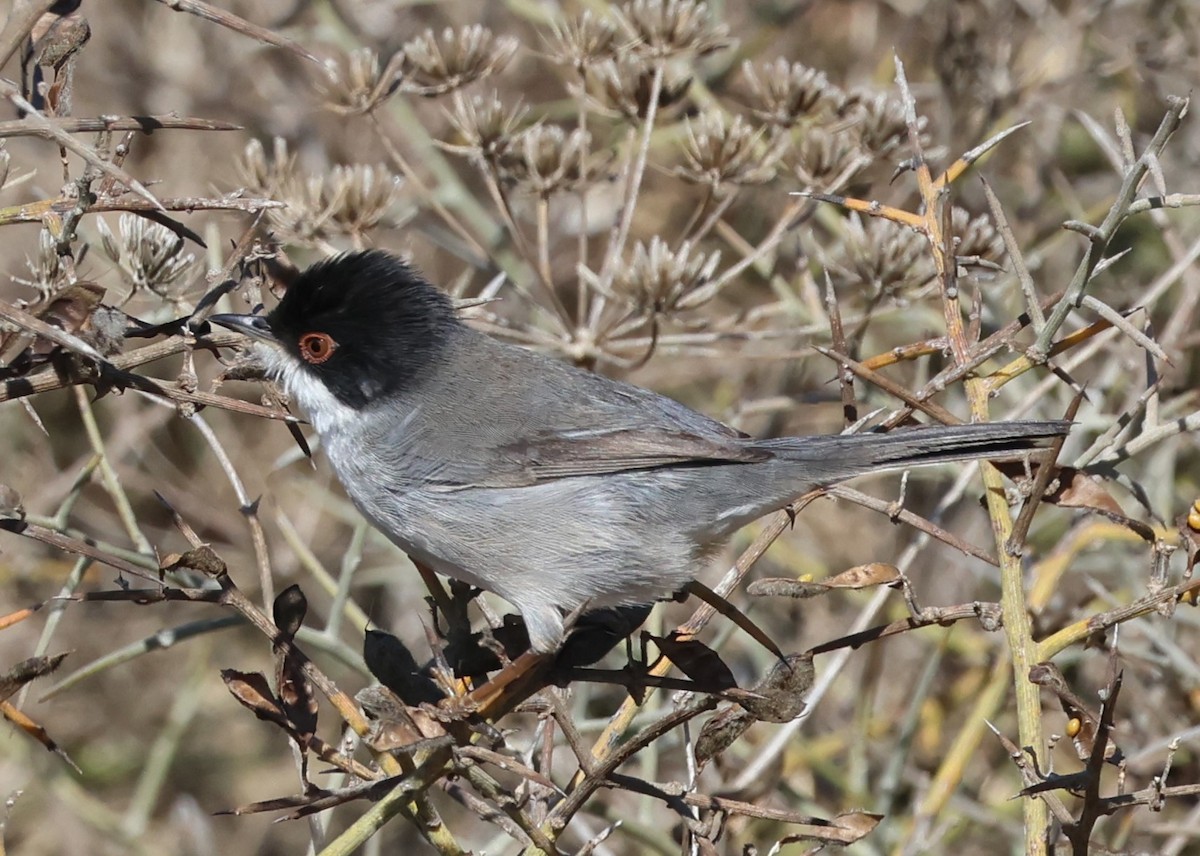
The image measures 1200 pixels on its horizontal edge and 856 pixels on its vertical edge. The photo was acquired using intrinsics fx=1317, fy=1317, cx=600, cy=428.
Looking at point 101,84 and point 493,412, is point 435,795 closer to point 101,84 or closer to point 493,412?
point 493,412

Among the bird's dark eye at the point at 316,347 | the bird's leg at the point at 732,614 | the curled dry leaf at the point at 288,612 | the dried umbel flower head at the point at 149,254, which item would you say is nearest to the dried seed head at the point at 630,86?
the bird's dark eye at the point at 316,347

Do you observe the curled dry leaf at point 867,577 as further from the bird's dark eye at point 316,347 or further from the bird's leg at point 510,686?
the bird's dark eye at point 316,347

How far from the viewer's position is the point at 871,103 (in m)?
3.44

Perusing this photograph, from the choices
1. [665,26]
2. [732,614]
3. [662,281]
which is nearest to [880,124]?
[665,26]

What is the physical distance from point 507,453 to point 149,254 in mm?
1035

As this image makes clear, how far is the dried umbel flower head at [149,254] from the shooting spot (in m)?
2.52

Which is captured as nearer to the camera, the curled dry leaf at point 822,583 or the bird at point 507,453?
the curled dry leaf at point 822,583

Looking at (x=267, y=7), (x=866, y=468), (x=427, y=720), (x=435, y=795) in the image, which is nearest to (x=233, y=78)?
(x=267, y=7)

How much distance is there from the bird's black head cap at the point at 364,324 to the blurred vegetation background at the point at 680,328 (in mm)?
201

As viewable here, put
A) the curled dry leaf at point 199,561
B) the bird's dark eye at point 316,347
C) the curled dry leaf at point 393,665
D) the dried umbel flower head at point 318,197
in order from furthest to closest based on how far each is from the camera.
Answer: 1. the dried umbel flower head at point 318,197
2. the bird's dark eye at point 316,347
3. the curled dry leaf at point 393,665
4. the curled dry leaf at point 199,561

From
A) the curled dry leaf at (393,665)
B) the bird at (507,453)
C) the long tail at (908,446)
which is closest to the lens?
the curled dry leaf at (393,665)

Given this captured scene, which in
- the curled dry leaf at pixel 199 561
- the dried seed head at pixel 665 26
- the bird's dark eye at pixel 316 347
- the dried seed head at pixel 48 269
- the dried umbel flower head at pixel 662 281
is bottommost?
the bird's dark eye at pixel 316 347

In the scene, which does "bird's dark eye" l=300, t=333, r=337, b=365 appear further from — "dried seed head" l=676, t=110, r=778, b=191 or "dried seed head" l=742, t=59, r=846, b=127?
"dried seed head" l=742, t=59, r=846, b=127

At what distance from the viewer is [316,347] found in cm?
321
